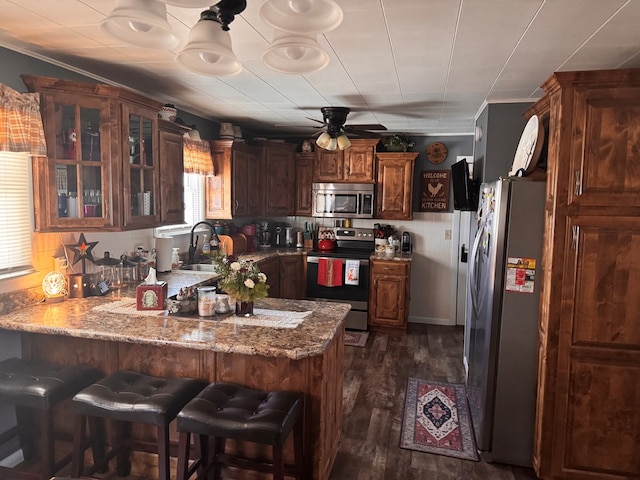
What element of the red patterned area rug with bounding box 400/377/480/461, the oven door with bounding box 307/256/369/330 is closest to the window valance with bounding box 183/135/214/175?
the oven door with bounding box 307/256/369/330

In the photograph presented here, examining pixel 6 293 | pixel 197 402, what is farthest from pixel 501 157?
pixel 6 293

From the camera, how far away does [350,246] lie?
5793 mm

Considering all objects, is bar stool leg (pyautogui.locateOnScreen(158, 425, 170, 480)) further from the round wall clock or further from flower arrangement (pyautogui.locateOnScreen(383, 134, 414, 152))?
the round wall clock

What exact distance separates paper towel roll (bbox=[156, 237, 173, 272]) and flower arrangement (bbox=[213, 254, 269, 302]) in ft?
4.95

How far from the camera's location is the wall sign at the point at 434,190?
217 inches

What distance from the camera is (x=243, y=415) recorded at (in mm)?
1889

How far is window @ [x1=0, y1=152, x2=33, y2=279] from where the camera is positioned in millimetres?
2482

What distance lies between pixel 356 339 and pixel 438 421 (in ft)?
5.99

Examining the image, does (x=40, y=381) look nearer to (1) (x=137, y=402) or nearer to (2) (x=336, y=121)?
(1) (x=137, y=402)

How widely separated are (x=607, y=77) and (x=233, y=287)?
221 centimetres

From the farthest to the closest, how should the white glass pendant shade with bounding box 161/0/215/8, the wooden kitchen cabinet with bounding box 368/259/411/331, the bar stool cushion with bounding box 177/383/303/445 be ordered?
the wooden kitchen cabinet with bounding box 368/259/411/331
the bar stool cushion with bounding box 177/383/303/445
the white glass pendant shade with bounding box 161/0/215/8

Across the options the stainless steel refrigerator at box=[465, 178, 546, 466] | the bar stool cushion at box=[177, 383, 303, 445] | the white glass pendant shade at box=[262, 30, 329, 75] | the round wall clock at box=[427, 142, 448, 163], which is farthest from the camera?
the round wall clock at box=[427, 142, 448, 163]

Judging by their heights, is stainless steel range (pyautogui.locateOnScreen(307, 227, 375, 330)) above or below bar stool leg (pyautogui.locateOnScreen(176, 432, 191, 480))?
above

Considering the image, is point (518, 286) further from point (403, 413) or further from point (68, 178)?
point (68, 178)
